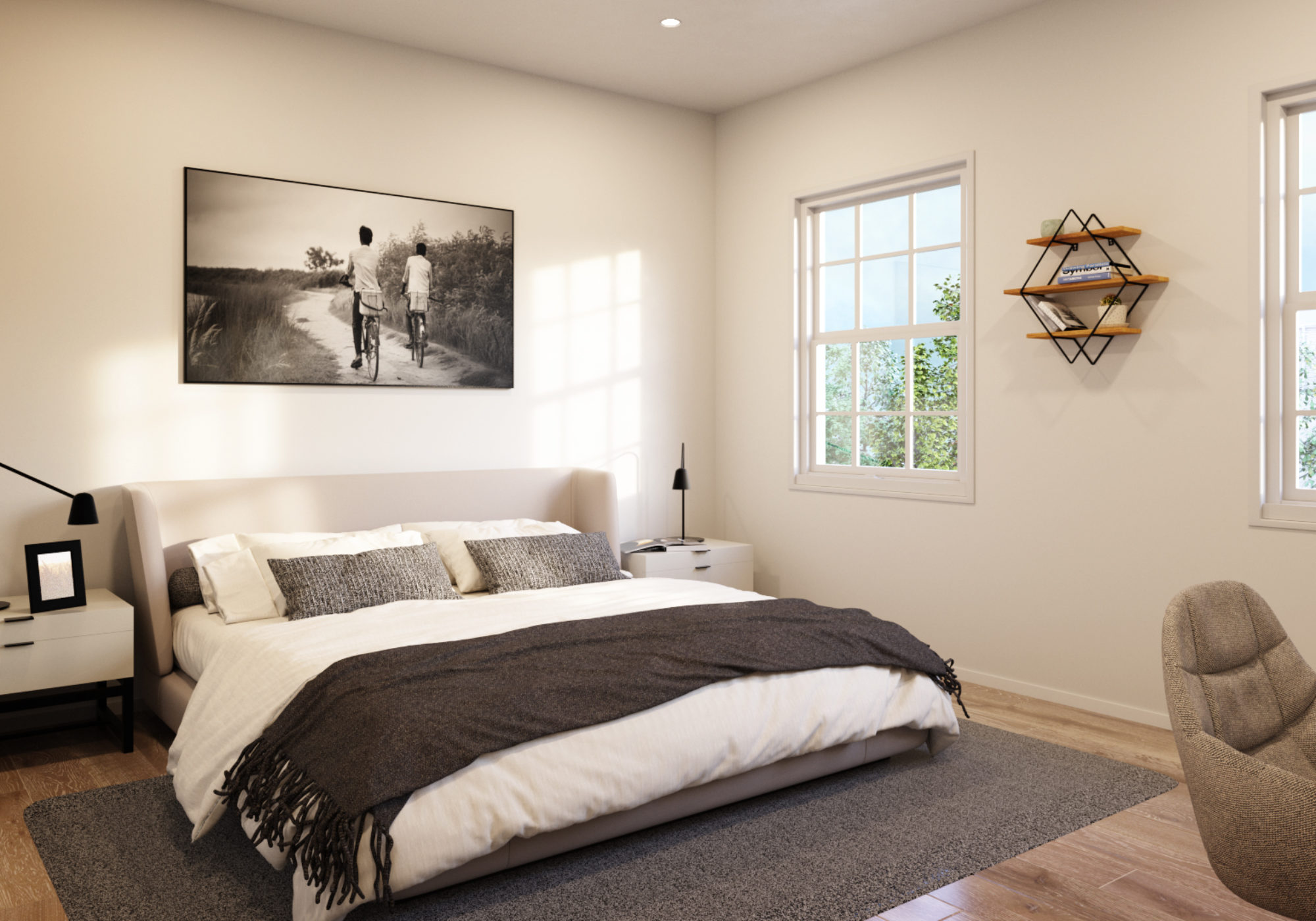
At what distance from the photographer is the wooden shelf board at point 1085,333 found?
379 centimetres

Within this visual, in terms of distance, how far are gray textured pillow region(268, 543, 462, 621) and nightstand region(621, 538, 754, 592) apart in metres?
1.13

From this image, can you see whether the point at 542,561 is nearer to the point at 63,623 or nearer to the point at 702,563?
the point at 702,563

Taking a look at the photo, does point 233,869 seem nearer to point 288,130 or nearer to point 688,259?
point 288,130

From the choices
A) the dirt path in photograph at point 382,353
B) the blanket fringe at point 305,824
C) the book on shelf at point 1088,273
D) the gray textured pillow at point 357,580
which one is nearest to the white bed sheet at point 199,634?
the gray textured pillow at point 357,580

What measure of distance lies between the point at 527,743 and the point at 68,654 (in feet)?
6.42

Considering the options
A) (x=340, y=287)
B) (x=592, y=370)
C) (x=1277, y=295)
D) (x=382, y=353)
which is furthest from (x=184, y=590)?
(x=1277, y=295)

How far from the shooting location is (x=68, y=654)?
3422 mm

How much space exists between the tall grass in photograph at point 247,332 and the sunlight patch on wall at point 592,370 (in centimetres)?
108

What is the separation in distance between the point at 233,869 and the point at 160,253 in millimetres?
2478

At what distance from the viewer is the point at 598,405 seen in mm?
5172

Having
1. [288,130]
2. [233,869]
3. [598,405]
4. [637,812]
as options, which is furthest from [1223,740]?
[288,130]

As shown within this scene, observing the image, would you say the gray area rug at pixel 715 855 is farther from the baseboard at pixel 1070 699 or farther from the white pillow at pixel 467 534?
the white pillow at pixel 467 534

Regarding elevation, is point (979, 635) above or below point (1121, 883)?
above

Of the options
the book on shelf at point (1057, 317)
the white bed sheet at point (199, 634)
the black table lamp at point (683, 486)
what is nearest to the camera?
the white bed sheet at point (199, 634)
